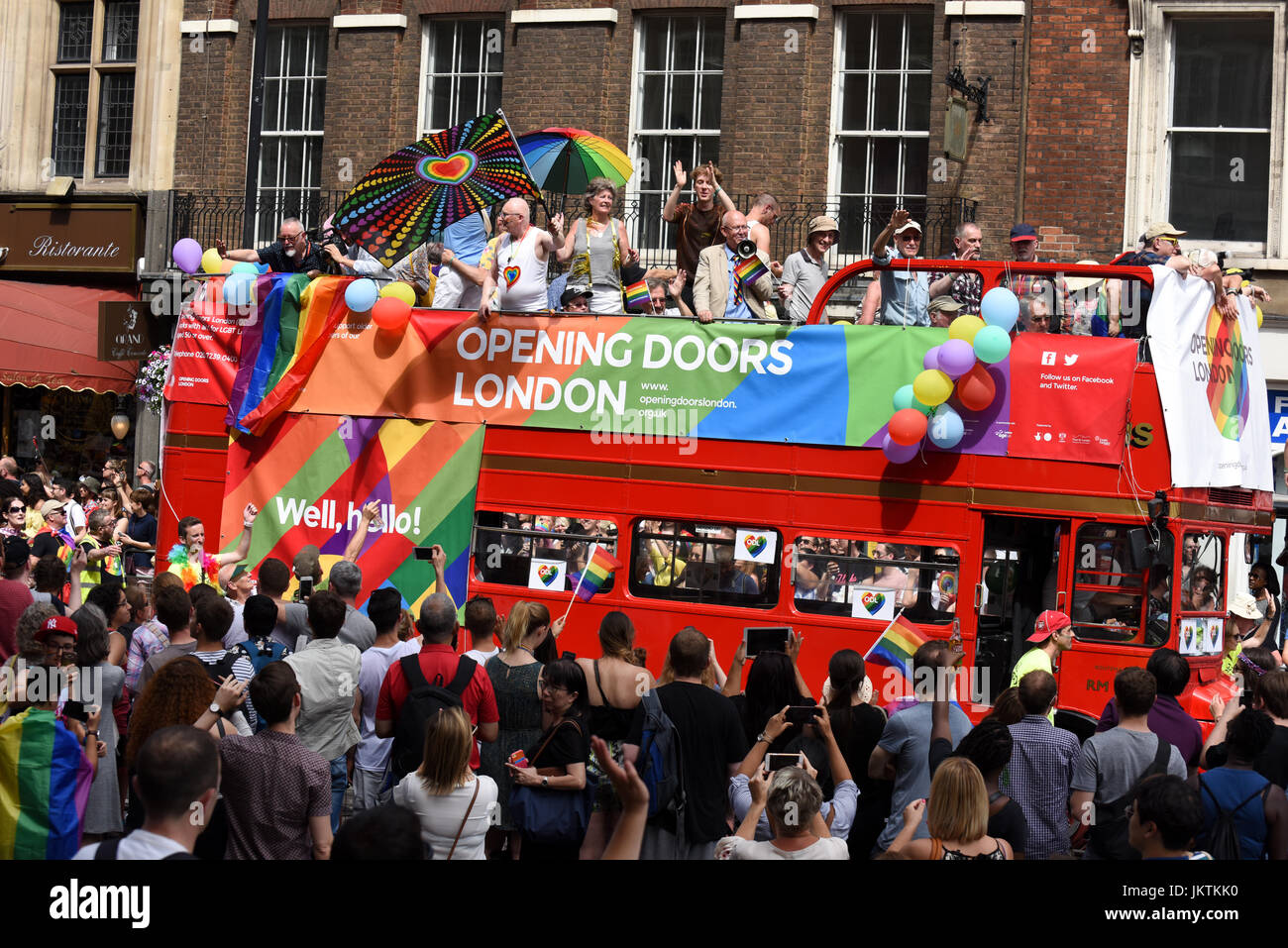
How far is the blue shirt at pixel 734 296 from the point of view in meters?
12.6

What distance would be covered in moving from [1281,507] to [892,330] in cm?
864

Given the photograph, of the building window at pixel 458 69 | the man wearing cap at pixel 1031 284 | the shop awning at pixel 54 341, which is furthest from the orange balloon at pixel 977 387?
Answer: the shop awning at pixel 54 341

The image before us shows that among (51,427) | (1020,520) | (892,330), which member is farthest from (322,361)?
(51,427)

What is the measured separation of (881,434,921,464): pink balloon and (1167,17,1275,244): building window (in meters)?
8.58

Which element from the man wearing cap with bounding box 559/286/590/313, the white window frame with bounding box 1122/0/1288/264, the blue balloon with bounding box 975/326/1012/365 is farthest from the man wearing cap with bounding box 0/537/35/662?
the white window frame with bounding box 1122/0/1288/264

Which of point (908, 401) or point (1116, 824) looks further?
point (908, 401)

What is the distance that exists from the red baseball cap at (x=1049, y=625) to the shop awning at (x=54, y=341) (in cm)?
1533

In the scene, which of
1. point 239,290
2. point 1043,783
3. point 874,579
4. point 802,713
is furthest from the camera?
point 239,290

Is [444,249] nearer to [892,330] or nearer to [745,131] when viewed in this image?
[892,330]

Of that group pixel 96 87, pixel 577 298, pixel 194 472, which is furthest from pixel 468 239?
pixel 96 87

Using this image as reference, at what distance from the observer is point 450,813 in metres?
6.16

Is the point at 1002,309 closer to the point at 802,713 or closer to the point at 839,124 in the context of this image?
the point at 802,713

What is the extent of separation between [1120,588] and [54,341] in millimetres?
15806

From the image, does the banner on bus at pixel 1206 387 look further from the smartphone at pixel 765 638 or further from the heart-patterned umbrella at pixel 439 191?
the heart-patterned umbrella at pixel 439 191
